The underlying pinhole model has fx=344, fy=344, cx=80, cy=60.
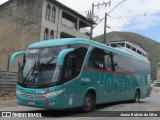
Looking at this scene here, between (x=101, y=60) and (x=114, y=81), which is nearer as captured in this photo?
(x=101, y=60)

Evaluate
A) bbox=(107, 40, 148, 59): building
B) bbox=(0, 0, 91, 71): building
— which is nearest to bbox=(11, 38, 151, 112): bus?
bbox=(0, 0, 91, 71): building

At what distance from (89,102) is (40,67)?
3.15m

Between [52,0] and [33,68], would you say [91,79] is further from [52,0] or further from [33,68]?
[52,0]

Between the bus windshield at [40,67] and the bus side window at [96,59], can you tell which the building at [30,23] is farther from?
the bus windshield at [40,67]

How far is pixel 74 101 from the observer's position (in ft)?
45.8

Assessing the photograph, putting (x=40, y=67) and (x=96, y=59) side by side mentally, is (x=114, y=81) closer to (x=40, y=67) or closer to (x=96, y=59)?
(x=96, y=59)

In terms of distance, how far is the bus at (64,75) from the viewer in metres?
13.1

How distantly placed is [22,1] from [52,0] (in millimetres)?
4616

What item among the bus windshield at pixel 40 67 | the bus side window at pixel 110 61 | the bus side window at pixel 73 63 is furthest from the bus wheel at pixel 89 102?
the bus windshield at pixel 40 67

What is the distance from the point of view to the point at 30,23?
44875mm

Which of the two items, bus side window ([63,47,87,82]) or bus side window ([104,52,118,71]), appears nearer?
bus side window ([63,47,87,82])

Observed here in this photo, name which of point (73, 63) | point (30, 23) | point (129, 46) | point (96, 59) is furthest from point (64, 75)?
point (129, 46)

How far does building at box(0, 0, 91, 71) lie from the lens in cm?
4397

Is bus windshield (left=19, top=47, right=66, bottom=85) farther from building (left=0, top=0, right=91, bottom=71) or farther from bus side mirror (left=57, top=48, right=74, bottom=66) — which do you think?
building (left=0, top=0, right=91, bottom=71)
